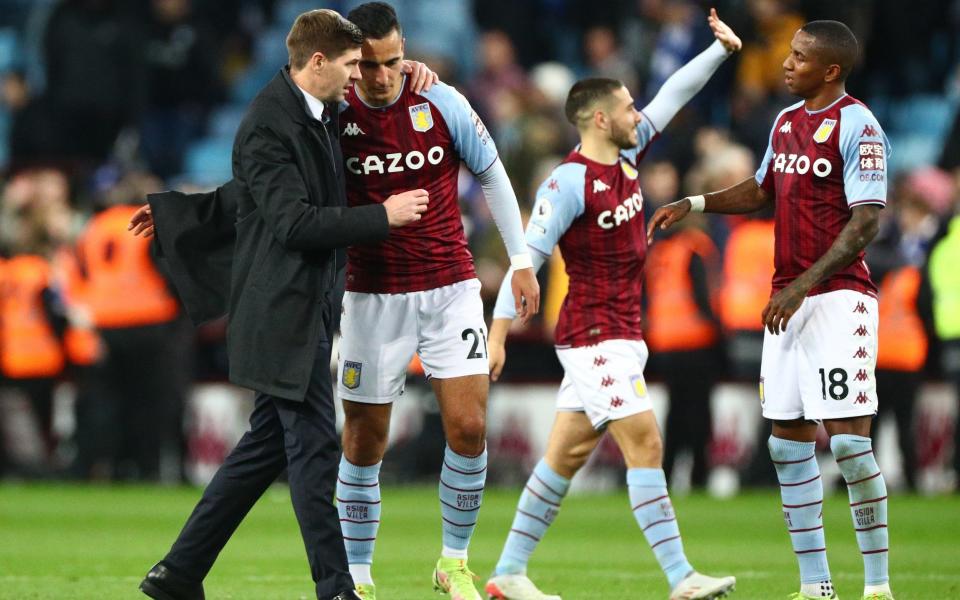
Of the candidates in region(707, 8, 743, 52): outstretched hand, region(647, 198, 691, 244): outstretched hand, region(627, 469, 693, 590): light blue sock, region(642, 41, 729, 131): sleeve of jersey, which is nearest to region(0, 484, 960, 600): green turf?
region(627, 469, 693, 590): light blue sock

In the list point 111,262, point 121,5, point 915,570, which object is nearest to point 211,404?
point 111,262

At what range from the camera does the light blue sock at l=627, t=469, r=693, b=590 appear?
7429 millimetres

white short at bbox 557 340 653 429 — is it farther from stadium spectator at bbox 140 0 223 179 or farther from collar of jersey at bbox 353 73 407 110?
stadium spectator at bbox 140 0 223 179

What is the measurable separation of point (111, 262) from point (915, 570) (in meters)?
8.34

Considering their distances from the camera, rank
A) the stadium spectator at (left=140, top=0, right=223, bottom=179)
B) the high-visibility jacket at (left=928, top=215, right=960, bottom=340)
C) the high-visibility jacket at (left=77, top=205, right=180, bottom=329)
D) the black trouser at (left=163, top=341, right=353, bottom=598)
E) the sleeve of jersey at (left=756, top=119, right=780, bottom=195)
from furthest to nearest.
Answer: the stadium spectator at (left=140, top=0, right=223, bottom=179) → the high-visibility jacket at (left=77, top=205, right=180, bottom=329) → the high-visibility jacket at (left=928, top=215, right=960, bottom=340) → the sleeve of jersey at (left=756, top=119, right=780, bottom=195) → the black trouser at (left=163, top=341, right=353, bottom=598)

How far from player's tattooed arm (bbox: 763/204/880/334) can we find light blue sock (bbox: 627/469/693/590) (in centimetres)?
94

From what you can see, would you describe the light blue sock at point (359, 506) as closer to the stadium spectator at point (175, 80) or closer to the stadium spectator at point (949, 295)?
the stadium spectator at point (949, 295)

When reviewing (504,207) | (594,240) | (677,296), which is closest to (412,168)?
(504,207)

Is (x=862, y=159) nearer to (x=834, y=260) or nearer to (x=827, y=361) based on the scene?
(x=834, y=260)

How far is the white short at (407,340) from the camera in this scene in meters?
7.56

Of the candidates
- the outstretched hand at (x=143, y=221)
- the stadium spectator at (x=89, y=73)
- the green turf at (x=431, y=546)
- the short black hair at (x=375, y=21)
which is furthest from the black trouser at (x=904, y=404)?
the stadium spectator at (x=89, y=73)

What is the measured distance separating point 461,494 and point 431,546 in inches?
123

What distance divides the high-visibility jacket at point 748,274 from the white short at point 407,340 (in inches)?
273

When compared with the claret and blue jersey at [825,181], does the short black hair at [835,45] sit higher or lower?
higher
